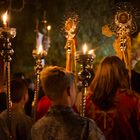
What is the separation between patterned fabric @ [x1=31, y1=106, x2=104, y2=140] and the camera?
241 centimetres

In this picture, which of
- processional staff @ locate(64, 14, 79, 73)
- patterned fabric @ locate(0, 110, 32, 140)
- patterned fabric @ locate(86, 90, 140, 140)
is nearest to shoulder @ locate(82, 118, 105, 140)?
patterned fabric @ locate(86, 90, 140, 140)

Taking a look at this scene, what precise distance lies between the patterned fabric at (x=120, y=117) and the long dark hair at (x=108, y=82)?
47 mm

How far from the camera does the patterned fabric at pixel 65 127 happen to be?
2410 millimetres

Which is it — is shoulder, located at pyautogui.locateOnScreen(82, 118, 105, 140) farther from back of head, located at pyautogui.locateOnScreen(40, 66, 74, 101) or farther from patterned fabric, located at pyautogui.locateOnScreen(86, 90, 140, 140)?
patterned fabric, located at pyautogui.locateOnScreen(86, 90, 140, 140)

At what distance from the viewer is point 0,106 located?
14.0 ft

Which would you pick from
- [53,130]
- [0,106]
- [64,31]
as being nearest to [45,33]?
[64,31]

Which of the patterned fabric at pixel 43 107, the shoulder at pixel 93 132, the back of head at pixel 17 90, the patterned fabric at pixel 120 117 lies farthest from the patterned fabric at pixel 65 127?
the patterned fabric at pixel 43 107

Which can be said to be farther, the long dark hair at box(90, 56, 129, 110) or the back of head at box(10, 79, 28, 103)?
the back of head at box(10, 79, 28, 103)

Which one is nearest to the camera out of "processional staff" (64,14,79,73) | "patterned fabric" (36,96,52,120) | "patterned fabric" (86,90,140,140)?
"patterned fabric" (86,90,140,140)

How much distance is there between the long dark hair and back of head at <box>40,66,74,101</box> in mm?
771

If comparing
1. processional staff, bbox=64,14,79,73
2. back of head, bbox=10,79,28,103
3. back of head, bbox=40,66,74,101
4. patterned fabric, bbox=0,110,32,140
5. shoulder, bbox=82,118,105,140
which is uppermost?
processional staff, bbox=64,14,79,73

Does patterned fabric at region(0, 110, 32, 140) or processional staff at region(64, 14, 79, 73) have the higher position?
processional staff at region(64, 14, 79, 73)

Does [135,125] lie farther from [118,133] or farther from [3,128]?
[3,128]

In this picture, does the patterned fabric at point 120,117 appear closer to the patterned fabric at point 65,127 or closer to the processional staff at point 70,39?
the patterned fabric at point 65,127
